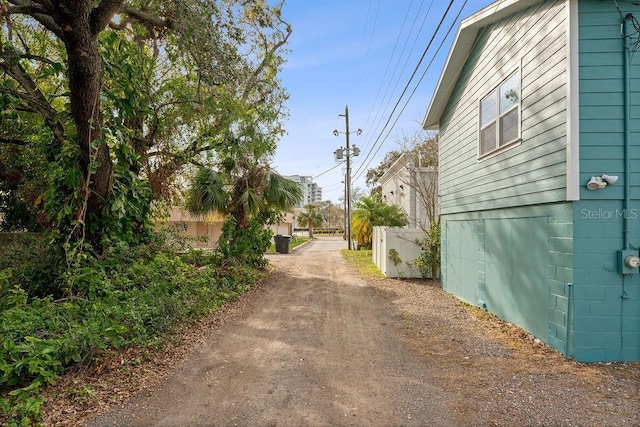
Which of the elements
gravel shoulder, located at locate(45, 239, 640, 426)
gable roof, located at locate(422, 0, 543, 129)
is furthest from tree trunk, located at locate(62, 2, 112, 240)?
gable roof, located at locate(422, 0, 543, 129)

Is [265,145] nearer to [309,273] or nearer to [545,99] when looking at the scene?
[309,273]

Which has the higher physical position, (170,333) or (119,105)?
(119,105)

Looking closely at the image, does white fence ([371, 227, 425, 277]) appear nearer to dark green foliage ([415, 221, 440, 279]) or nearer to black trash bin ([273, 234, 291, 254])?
dark green foliage ([415, 221, 440, 279])

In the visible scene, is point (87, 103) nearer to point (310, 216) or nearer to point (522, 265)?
point (522, 265)

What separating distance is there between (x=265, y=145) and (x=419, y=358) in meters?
7.38

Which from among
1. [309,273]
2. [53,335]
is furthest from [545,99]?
[309,273]

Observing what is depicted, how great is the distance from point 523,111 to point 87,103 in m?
6.67

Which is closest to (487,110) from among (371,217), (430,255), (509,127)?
(509,127)

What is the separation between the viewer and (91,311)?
5012 millimetres

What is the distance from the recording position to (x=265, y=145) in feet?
33.6

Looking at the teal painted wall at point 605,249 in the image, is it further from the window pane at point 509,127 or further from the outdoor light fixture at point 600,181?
the window pane at point 509,127

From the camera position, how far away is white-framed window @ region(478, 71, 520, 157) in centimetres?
585

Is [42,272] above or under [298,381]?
above

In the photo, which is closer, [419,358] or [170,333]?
[419,358]
